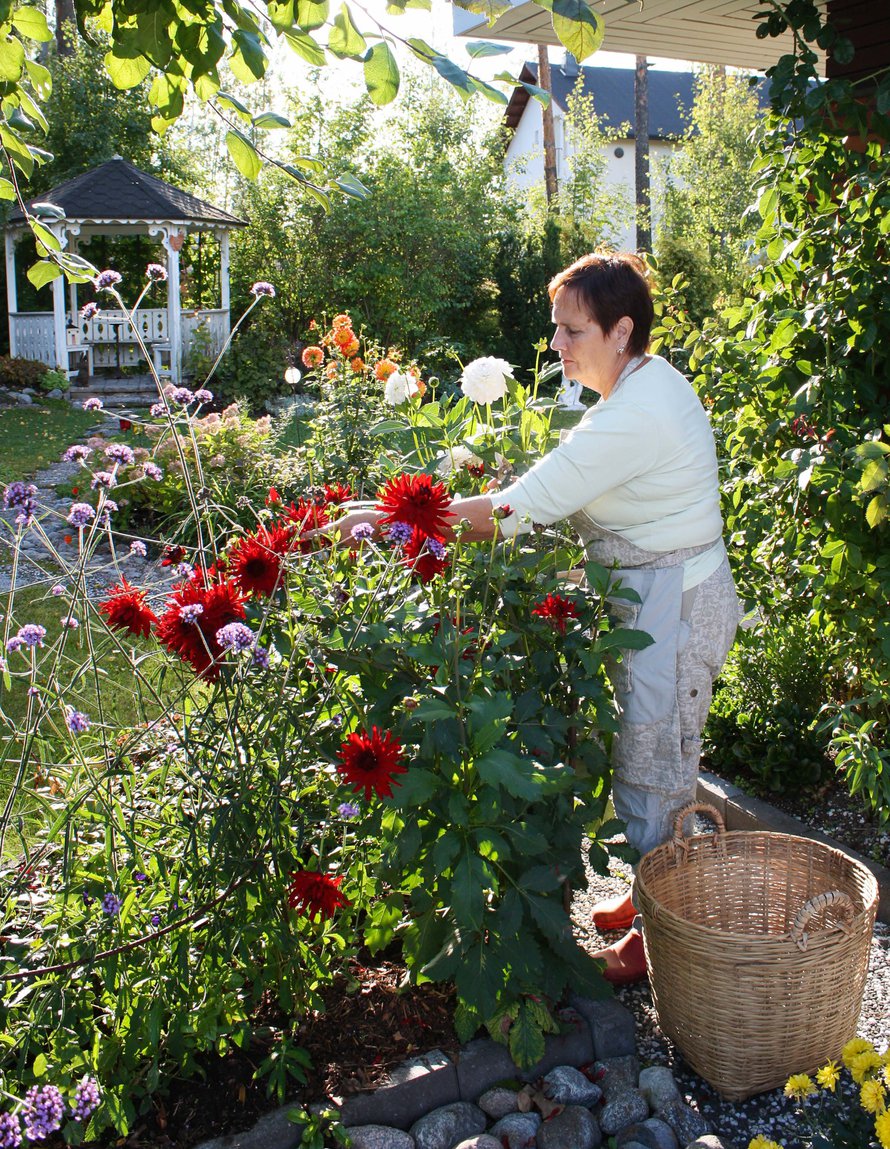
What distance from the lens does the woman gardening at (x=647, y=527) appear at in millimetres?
2438

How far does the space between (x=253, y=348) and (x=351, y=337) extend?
969cm

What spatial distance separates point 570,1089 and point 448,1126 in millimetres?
281

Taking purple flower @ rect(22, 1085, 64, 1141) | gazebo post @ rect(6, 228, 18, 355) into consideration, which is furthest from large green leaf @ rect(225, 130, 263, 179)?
gazebo post @ rect(6, 228, 18, 355)

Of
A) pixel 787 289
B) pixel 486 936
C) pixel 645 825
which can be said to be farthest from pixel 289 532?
pixel 787 289

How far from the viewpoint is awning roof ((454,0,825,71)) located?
16.2 feet

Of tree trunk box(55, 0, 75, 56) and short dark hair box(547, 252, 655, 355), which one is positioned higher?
tree trunk box(55, 0, 75, 56)

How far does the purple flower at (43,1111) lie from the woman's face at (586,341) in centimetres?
182

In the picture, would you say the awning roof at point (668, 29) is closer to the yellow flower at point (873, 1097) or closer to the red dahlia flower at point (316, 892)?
the red dahlia flower at point (316, 892)

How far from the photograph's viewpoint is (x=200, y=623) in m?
1.83

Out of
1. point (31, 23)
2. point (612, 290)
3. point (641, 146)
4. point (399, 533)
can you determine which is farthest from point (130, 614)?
point (641, 146)

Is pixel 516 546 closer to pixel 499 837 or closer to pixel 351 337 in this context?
pixel 499 837

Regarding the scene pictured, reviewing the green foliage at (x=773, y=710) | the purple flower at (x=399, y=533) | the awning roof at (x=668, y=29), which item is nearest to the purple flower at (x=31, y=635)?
the purple flower at (x=399, y=533)

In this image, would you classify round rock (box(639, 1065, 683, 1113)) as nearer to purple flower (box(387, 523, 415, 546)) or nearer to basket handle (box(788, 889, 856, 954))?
basket handle (box(788, 889, 856, 954))

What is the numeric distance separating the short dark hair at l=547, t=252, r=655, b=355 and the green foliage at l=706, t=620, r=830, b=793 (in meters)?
1.42
